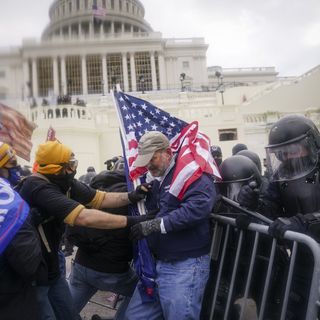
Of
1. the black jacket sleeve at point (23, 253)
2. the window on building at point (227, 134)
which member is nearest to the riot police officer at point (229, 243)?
the black jacket sleeve at point (23, 253)

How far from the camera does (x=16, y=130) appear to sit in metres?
4.13

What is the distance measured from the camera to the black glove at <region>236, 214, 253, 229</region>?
2.50 m

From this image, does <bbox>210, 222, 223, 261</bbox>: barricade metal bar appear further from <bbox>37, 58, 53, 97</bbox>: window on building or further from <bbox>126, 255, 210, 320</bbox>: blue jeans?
<bbox>37, 58, 53, 97</bbox>: window on building

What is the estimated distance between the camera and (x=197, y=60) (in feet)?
181

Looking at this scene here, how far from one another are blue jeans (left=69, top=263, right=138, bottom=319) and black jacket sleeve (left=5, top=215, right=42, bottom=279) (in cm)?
99

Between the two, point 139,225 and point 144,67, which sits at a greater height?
point 144,67

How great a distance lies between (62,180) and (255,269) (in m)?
1.45

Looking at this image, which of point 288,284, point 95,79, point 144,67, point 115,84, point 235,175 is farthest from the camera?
point 144,67

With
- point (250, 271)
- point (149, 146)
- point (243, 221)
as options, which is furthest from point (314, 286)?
point (149, 146)

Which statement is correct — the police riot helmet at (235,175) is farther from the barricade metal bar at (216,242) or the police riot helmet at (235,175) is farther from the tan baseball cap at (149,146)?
the tan baseball cap at (149,146)

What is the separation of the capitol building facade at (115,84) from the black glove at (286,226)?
5.47 feet

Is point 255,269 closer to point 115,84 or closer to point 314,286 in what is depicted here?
point 314,286

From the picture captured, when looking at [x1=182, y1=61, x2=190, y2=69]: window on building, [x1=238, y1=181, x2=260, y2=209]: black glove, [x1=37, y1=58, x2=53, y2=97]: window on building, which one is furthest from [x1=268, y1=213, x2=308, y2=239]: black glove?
[x1=182, y1=61, x2=190, y2=69]: window on building

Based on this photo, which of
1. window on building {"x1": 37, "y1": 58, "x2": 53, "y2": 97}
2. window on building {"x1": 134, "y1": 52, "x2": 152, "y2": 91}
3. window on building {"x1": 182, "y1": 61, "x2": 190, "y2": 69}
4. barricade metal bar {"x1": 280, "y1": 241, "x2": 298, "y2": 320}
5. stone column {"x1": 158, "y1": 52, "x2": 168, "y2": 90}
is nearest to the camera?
barricade metal bar {"x1": 280, "y1": 241, "x2": 298, "y2": 320}
